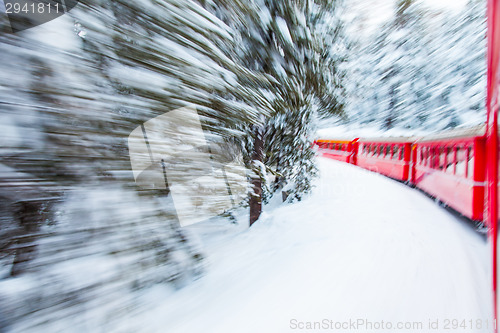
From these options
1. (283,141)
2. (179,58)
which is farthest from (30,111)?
(283,141)

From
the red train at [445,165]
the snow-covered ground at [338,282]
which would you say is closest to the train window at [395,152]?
the red train at [445,165]

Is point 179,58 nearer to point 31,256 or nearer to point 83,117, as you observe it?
point 83,117

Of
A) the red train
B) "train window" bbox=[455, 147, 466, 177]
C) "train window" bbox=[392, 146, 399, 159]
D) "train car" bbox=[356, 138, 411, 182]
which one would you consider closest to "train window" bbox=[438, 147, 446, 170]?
the red train

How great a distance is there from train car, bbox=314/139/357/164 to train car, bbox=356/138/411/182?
0.87m

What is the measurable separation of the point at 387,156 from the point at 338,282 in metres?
7.93

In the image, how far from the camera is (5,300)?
1093 millimetres

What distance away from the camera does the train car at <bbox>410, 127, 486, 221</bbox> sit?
3.47m

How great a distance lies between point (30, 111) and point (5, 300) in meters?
0.89

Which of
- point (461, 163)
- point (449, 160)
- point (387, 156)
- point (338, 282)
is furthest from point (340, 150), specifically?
point (338, 282)

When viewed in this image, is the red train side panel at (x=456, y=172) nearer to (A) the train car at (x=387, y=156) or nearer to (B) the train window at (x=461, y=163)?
(B) the train window at (x=461, y=163)

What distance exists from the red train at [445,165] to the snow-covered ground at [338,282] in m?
0.53

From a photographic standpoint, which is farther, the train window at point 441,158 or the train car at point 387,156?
the train car at point 387,156

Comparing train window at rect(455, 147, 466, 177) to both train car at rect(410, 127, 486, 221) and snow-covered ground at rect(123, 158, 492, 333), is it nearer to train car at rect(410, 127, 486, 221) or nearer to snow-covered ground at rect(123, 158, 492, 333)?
train car at rect(410, 127, 486, 221)

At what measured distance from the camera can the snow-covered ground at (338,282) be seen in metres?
1.71
